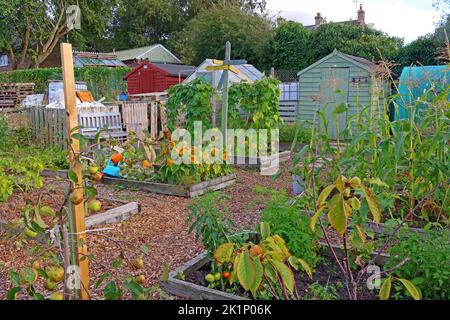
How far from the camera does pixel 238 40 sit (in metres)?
21.7

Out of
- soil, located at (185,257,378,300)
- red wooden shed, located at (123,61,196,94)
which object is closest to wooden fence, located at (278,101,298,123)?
soil, located at (185,257,378,300)

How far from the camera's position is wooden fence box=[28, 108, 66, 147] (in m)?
8.62

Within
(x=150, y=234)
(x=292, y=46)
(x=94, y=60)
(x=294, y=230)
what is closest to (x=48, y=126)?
(x=150, y=234)

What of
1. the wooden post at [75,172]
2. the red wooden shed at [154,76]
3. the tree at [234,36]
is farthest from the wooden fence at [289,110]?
the wooden post at [75,172]

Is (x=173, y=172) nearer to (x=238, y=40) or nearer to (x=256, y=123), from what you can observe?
(x=256, y=123)

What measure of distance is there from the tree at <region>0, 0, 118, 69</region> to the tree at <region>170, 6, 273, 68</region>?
26.9ft

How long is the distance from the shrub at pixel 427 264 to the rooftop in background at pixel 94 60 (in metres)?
24.7

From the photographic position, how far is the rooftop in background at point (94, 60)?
2517 centimetres

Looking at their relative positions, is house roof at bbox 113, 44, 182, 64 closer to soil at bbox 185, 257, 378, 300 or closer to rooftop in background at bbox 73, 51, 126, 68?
rooftop in background at bbox 73, 51, 126, 68


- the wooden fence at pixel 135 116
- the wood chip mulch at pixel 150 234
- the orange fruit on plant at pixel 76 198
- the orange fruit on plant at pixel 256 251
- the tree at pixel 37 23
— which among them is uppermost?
the tree at pixel 37 23

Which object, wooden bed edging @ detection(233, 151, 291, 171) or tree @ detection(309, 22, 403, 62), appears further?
tree @ detection(309, 22, 403, 62)

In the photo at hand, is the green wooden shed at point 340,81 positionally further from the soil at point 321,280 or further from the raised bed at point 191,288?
the raised bed at point 191,288
